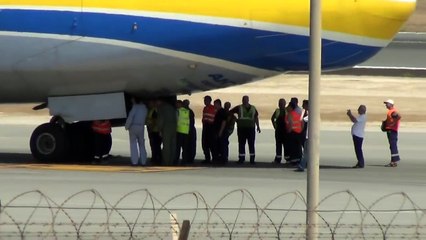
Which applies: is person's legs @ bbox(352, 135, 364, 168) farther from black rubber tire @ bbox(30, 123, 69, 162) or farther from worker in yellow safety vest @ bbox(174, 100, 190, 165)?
black rubber tire @ bbox(30, 123, 69, 162)

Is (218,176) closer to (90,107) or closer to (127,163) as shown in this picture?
(90,107)

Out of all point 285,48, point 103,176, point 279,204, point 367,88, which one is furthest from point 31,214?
point 367,88

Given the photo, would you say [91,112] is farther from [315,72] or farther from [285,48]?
[315,72]

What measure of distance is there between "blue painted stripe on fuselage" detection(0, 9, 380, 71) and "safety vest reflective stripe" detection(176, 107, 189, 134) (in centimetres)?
196

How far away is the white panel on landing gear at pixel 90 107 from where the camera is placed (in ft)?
88.9

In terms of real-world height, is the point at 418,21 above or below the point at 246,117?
above

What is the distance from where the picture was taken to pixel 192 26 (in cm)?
2598

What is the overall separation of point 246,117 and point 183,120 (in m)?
1.59

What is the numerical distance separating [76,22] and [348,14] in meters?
5.24

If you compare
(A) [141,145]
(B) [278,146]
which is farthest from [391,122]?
(A) [141,145]

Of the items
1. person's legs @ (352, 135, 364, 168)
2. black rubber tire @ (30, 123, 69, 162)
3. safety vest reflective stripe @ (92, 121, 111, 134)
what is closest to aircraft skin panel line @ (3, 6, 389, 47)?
person's legs @ (352, 135, 364, 168)

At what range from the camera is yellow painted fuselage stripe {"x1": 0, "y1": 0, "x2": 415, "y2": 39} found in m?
25.6

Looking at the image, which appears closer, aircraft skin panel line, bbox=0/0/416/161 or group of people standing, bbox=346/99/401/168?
aircraft skin panel line, bbox=0/0/416/161

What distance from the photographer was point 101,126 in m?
27.8
